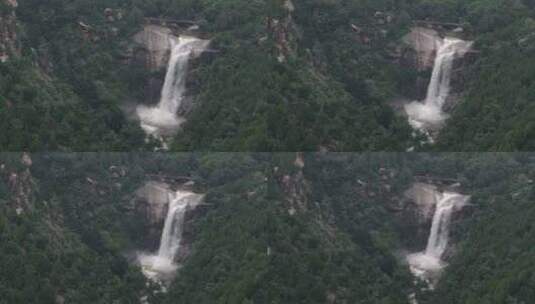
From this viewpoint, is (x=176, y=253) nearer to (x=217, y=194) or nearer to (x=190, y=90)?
(x=217, y=194)

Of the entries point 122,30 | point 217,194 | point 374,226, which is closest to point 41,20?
point 122,30

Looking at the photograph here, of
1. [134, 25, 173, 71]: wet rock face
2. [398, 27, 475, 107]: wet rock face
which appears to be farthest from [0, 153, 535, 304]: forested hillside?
[134, 25, 173, 71]: wet rock face

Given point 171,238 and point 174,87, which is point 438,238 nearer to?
point 171,238

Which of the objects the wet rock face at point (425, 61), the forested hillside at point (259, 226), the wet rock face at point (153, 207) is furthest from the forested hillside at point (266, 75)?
the wet rock face at point (153, 207)

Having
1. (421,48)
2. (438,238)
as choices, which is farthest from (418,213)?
(421,48)

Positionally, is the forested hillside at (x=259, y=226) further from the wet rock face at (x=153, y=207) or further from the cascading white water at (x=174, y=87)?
the cascading white water at (x=174, y=87)
